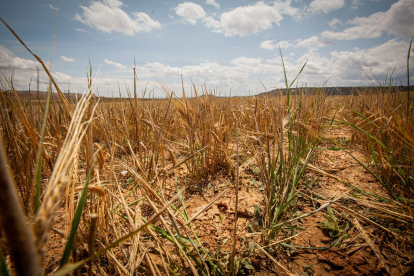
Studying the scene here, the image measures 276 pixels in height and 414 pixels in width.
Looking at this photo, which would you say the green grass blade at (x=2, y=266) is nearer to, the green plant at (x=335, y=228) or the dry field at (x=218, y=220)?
the dry field at (x=218, y=220)

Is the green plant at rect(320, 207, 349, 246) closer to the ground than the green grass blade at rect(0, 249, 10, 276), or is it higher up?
closer to the ground

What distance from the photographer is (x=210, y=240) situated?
3.49 ft

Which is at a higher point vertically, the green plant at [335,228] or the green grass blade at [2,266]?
the green grass blade at [2,266]

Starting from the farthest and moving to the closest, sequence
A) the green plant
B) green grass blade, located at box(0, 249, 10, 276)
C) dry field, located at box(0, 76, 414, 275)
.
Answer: the green plant, dry field, located at box(0, 76, 414, 275), green grass blade, located at box(0, 249, 10, 276)

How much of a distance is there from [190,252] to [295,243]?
652 millimetres

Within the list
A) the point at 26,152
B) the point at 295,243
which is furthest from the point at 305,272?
the point at 26,152

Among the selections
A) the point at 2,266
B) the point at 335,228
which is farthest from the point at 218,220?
the point at 2,266

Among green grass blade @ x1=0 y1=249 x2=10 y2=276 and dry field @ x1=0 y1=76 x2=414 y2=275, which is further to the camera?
dry field @ x1=0 y1=76 x2=414 y2=275

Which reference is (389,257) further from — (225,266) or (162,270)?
(162,270)

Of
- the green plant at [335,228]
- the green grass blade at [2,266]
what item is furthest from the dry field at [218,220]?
the green grass blade at [2,266]

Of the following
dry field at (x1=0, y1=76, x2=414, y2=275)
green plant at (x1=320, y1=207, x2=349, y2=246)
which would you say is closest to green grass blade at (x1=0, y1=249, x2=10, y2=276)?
dry field at (x1=0, y1=76, x2=414, y2=275)

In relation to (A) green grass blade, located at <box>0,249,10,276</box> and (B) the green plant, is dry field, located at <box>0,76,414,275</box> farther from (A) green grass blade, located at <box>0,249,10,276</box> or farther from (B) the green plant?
(A) green grass blade, located at <box>0,249,10,276</box>

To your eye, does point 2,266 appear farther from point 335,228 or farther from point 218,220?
point 335,228

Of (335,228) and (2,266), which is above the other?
(2,266)
